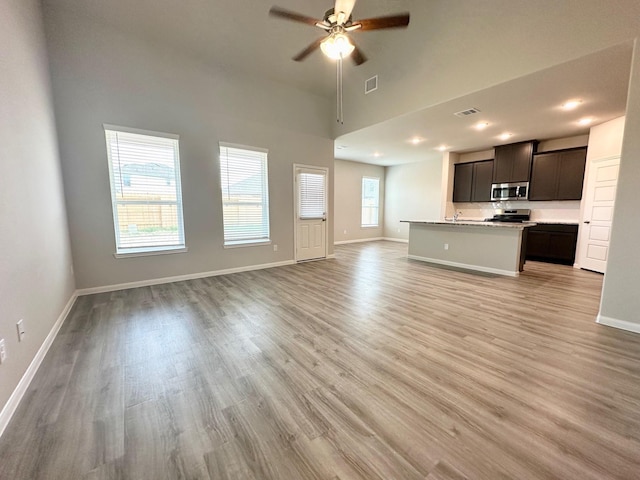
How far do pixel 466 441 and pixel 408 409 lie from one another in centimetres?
31

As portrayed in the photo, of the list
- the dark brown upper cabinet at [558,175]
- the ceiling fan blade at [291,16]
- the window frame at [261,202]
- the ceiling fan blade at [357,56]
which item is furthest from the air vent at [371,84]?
the dark brown upper cabinet at [558,175]

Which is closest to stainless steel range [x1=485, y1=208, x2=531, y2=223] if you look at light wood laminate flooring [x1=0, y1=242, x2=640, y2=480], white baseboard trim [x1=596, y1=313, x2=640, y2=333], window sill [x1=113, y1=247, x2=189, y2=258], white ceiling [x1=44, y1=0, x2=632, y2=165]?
white ceiling [x1=44, y1=0, x2=632, y2=165]

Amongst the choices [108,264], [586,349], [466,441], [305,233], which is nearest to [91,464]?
[466,441]

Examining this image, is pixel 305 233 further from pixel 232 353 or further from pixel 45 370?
pixel 45 370

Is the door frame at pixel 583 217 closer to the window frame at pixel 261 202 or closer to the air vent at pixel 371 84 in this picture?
the air vent at pixel 371 84

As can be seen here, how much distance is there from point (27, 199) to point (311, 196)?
4340mm

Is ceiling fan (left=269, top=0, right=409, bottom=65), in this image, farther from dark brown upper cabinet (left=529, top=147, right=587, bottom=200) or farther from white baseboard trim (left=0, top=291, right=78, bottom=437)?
dark brown upper cabinet (left=529, top=147, right=587, bottom=200)

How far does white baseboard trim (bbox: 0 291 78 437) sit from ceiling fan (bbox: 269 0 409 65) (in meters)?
3.54

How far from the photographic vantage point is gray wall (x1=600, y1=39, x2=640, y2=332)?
2.42m

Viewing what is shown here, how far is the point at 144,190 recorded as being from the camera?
3.89 metres

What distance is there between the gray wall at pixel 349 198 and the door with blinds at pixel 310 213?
226 centimetres

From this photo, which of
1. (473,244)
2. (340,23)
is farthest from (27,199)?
(473,244)

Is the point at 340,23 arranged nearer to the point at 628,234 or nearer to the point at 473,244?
the point at 628,234

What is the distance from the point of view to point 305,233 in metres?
5.74
